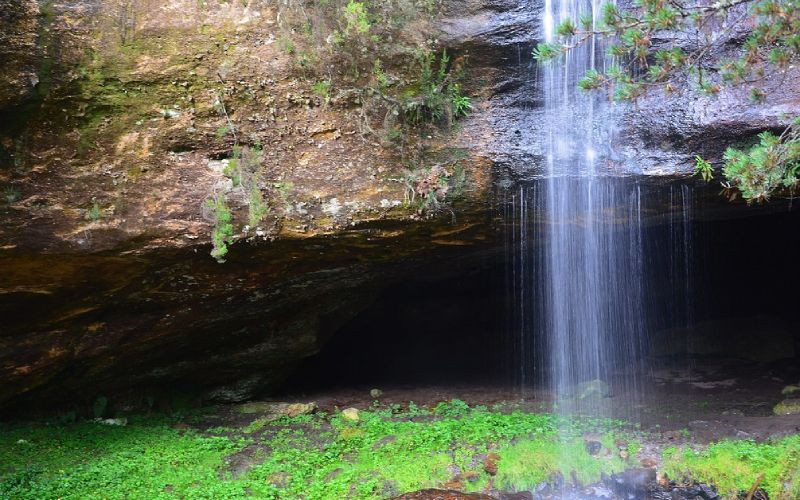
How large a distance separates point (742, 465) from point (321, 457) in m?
4.20

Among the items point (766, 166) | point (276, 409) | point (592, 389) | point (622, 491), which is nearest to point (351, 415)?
point (276, 409)

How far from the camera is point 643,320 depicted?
1195 centimetres

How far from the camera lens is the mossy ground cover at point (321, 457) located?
238 inches

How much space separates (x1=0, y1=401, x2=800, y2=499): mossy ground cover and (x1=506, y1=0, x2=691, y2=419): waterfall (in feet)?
3.25

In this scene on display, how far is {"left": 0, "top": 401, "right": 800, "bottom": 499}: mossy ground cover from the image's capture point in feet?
19.8

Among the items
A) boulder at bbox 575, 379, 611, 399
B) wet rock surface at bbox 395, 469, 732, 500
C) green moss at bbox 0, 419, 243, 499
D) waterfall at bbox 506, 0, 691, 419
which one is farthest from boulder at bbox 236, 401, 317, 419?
boulder at bbox 575, 379, 611, 399

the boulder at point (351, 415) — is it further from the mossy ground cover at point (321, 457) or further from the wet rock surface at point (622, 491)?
the wet rock surface at point (622, 491)

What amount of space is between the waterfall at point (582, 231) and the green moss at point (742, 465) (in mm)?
1556

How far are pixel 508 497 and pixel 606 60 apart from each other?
4.49m

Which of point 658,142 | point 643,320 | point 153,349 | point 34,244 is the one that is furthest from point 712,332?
point 34,244

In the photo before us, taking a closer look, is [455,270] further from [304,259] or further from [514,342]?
[304,259]

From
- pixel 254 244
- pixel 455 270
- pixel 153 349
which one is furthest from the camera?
pixel 455 270

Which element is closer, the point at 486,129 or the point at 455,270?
the point at 486,129

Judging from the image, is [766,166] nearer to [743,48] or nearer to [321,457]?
[743,48]
